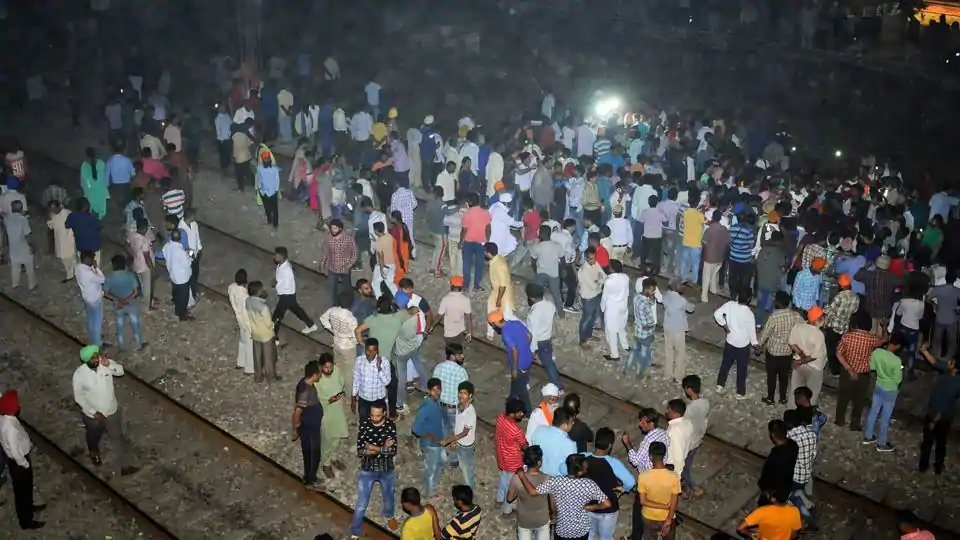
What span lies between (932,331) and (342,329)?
8873mm

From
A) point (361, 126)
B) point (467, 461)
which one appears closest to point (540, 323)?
point (467, 461)

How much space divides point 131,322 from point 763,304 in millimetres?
Result: 9702

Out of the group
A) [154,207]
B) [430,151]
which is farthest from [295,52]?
[154,207]

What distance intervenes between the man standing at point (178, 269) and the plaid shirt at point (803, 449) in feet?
31.4

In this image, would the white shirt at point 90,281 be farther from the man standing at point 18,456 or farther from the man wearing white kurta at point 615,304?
the man wearing white kurta at point 615,304

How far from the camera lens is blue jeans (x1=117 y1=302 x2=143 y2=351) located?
16866 millimetres

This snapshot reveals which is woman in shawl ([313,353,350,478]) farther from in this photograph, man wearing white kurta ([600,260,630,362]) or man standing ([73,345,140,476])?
man wearing white kurta ([600,260,630,362])

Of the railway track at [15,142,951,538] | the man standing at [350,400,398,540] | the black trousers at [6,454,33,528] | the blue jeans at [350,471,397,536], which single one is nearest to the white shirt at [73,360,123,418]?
the black trousers at [6,454,33,528]

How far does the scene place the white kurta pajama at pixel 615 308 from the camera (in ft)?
52.6

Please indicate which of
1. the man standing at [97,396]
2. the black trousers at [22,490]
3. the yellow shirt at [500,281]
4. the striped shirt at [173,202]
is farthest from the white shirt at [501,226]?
the black trousers at [22,490]

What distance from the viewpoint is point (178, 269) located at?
17.5m

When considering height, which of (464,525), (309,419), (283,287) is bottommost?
(283,287)

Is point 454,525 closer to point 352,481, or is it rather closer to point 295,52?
point 352,481

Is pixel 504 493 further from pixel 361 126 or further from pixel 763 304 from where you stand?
pixel 361 126
